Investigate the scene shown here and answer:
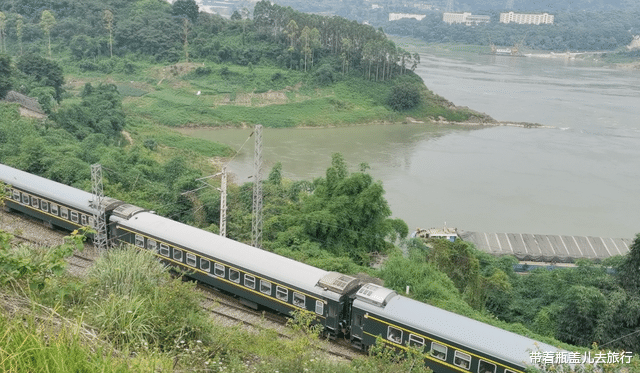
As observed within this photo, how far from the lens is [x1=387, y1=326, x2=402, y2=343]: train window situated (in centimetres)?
980

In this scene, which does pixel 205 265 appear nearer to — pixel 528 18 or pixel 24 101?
pixel 24 101

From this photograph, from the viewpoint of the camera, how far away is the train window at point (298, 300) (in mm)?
10852

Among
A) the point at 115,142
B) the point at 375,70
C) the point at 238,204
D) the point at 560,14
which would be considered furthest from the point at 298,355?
the point at 560,14

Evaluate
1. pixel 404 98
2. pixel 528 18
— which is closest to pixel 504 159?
pixel 404 98

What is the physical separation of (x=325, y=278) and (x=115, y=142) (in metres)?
22.2

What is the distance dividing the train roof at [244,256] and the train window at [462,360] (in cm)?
228

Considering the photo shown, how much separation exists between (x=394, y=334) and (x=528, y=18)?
120m

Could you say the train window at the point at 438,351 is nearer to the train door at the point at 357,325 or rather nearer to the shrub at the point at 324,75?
the train door at the point at 357,325

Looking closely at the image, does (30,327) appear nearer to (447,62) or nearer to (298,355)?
(298,355)

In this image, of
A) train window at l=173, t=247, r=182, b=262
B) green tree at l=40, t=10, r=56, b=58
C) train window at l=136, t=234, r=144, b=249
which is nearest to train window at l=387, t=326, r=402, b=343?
train window at l=173, t=247, r=182, b=262

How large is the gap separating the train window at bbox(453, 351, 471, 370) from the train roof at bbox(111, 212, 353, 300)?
2.28 meters

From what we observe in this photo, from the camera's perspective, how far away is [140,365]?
3.60m

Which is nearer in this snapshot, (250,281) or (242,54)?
(250,281)

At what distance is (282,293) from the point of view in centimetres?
1109
